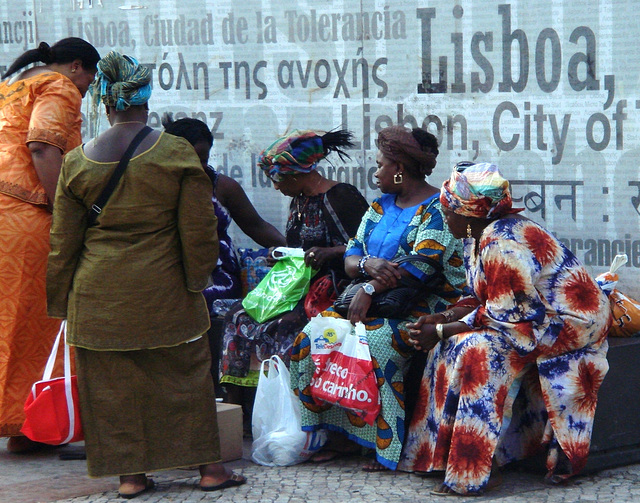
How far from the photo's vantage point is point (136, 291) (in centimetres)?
452

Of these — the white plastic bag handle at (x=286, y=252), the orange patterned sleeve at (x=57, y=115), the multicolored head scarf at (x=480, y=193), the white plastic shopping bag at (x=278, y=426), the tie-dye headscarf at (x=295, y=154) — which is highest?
the orange patterned sleeve at (x=57, y=115)

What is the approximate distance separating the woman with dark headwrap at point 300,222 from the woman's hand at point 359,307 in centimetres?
55

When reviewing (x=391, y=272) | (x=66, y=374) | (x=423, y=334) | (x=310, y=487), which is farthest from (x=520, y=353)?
(x=66, y=374)

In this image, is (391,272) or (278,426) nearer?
(391,272)

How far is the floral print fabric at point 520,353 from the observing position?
450 centimetres

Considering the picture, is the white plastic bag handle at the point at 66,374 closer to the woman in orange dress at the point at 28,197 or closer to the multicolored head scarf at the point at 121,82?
the woman in orange dress at the point at 28,197

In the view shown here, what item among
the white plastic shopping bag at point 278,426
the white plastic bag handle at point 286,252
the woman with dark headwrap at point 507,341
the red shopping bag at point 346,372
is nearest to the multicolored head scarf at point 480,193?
the woman with dark headwrap at point 507,341

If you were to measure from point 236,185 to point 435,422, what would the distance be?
223 centimetres

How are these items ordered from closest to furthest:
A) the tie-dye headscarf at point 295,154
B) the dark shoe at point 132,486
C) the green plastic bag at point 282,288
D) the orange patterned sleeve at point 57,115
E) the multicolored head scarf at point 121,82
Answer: the multicolored head scarf at point 121,82
the dark shoe at point 132,486
the orange patterned sleeve at point 57,115
the green plastic bag at point 282,288
the tie-dye headscarf at point 295,154

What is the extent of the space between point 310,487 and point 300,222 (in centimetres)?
156

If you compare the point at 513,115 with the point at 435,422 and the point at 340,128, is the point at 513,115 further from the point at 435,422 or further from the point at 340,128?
the point at 435,422

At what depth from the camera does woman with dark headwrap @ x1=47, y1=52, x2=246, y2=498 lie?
451cm

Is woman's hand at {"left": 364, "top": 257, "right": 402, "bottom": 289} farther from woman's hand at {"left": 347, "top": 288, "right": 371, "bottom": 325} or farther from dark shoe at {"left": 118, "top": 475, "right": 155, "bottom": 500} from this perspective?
dark shoe at {"left": 118, "top": 475, "right": 155, "bottom": 500}

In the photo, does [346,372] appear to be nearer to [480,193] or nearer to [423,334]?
[423,334]
